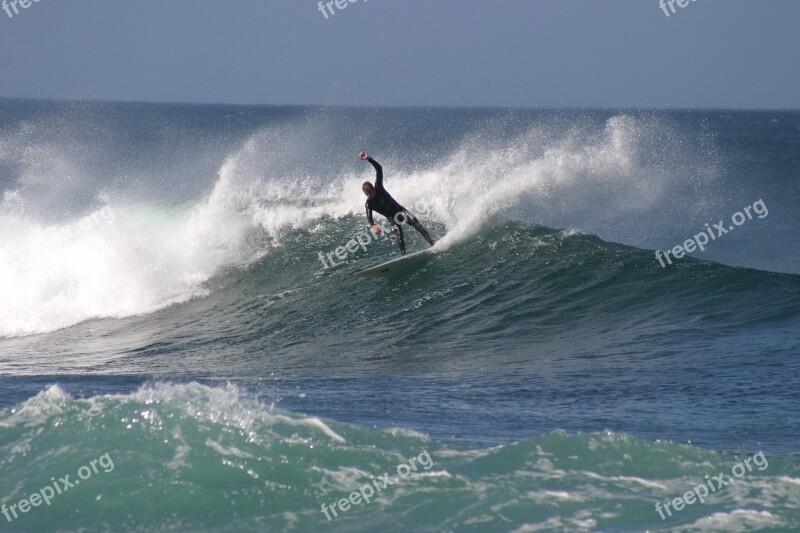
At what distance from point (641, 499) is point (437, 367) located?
476cm

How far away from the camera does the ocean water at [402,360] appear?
5.49m

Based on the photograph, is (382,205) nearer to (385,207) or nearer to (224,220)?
(385,207)

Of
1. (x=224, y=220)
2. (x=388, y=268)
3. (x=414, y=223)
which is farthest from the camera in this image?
(x=224, y=220)

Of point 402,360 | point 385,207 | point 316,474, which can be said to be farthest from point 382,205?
point 316,474

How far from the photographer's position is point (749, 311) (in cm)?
1143

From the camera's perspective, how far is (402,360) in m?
10.4

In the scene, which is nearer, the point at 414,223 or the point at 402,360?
the point at 402,360

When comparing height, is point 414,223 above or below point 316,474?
above

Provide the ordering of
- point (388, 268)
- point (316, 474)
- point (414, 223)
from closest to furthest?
point (316, 474) → point (388, 268) → point (414, 223)

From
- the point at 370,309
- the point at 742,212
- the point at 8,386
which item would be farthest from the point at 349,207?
the point at 742,212

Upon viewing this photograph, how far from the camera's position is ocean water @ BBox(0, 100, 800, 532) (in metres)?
5.49

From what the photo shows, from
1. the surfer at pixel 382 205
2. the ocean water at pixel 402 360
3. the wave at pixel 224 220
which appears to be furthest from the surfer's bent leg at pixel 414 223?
the wave at pixel 224 220

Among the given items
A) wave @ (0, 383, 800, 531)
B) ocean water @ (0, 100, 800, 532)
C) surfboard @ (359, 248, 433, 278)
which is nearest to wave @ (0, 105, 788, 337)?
ocean water @ (0, 100, 800, 532)

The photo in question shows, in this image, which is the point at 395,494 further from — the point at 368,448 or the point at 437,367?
the point at 437,367
